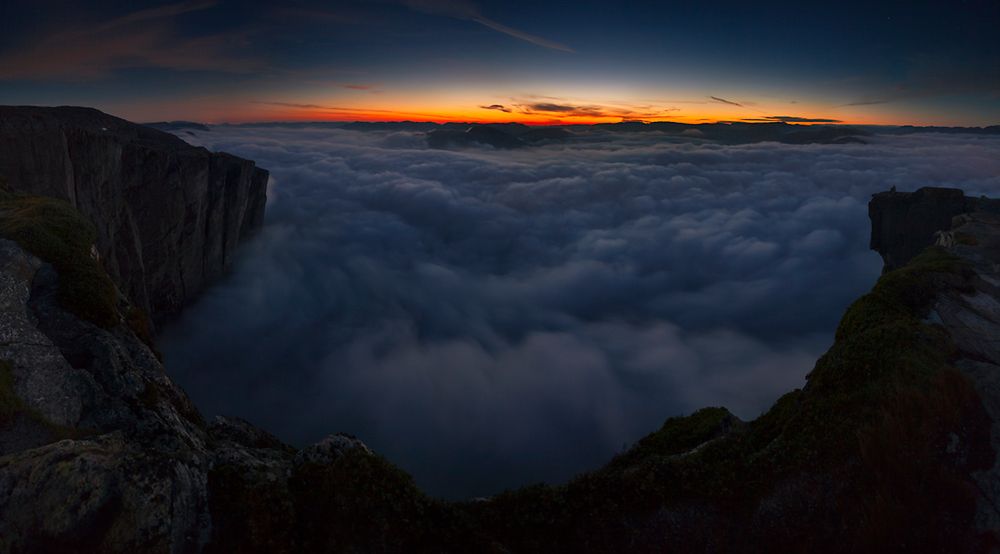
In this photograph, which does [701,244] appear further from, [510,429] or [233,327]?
[233,327]

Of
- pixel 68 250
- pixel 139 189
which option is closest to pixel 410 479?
pixel 68 250

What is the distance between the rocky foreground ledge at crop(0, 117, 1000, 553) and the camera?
802 centimetres

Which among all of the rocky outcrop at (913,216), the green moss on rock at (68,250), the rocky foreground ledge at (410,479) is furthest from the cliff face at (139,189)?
the rocky outcrop at (913,216)

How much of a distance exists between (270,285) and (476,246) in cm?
7759

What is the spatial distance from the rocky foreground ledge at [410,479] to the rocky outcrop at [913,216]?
43.3m

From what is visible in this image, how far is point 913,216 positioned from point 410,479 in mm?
59475

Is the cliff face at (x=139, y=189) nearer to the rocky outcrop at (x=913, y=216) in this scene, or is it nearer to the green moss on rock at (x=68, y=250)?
the green moss on rock at (x=68, y=250)

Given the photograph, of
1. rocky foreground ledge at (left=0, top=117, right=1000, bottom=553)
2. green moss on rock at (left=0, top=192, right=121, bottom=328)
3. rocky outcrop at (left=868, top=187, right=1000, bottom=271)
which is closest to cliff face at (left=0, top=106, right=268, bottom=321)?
green moss on rock at (left=0, top=192, right=121, bottom=328)

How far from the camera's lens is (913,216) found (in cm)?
4788

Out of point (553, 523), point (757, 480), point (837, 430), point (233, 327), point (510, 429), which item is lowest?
point (510, 429)

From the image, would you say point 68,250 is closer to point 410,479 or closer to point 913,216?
point 410,479

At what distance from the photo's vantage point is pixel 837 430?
1143cm

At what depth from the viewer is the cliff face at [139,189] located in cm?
3061

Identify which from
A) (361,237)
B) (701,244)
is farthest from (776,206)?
(361,237)
